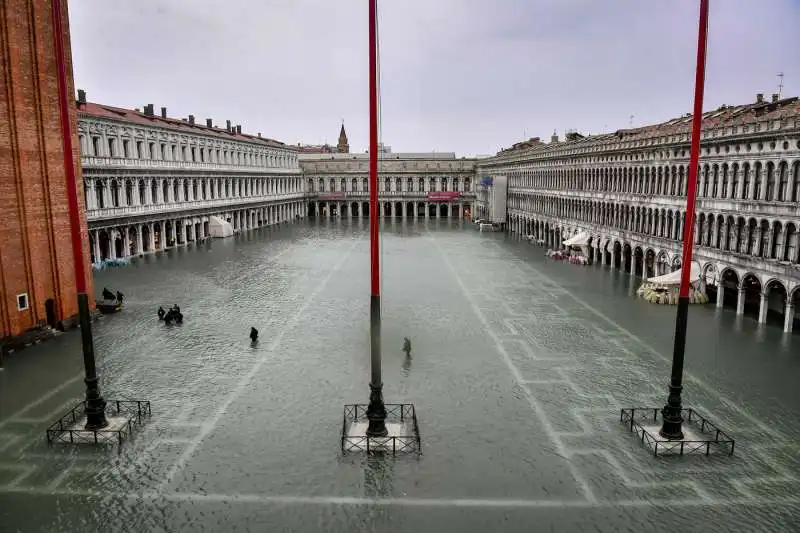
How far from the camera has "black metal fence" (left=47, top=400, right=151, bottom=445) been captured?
775 inches

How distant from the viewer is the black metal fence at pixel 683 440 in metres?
19.0

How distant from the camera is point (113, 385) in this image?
24969mm

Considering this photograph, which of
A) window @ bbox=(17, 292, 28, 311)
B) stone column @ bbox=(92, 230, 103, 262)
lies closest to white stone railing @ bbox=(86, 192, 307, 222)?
stone column @ bbox=(92, 230, 103, 262)

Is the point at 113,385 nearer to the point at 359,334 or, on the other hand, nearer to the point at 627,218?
the point at 359,334

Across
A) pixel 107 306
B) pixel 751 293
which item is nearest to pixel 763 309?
pixel 751 293

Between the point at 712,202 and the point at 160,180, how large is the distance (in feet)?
189

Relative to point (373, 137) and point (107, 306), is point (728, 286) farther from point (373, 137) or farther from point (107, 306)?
point (107, 306)

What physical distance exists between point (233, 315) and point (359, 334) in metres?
9.37

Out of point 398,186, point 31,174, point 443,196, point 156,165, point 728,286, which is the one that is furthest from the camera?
point 398,186

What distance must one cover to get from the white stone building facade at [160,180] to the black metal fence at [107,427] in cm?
3767

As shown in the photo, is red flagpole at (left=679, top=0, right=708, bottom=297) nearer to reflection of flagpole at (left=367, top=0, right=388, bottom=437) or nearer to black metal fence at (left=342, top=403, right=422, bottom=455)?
reflection of flagpole at (left=367, top=0, right=388, bottom=437)

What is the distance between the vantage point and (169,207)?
70.2 m

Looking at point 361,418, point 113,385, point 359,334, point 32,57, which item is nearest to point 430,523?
point 361,418

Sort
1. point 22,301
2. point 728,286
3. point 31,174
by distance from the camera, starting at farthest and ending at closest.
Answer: point 728,286
point 31,174
point 22,301
